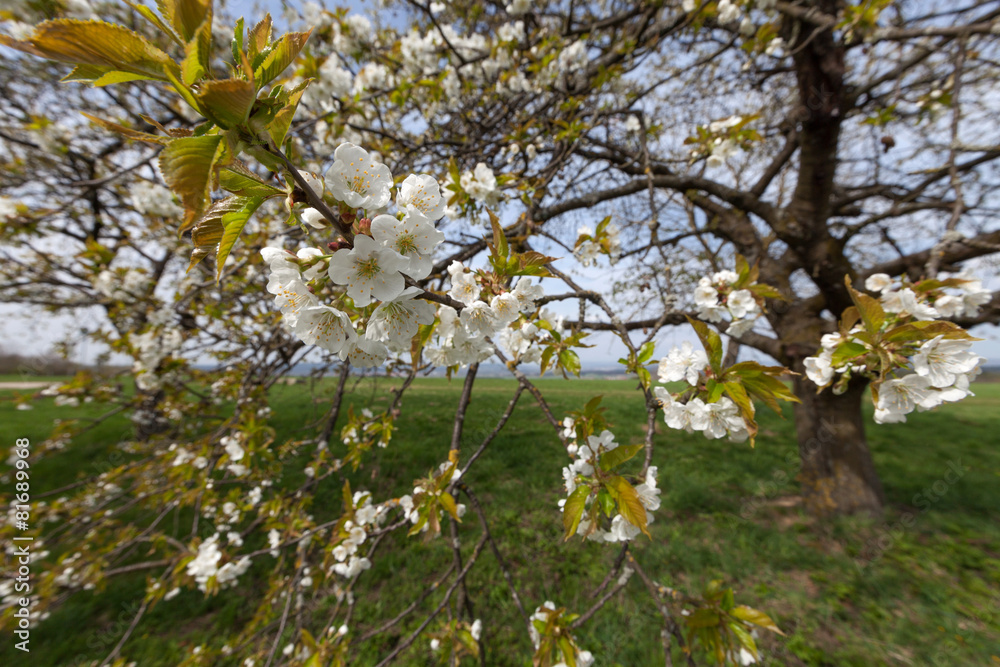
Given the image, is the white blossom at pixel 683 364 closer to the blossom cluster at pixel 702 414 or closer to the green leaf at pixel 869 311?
the blossom cluster at pixel 702 414

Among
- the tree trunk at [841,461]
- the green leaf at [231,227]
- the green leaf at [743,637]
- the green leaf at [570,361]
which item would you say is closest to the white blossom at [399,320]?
the green leaf at [231,227]

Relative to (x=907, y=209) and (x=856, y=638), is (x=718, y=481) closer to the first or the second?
(x=856, y=638)

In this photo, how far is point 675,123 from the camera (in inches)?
149

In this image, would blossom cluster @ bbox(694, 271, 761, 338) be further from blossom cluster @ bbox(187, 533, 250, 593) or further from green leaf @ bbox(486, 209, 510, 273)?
blossom cluster @ bbox(187, 533, 250, 593)

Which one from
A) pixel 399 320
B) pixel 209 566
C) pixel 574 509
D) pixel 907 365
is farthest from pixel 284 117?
pixel 209 566

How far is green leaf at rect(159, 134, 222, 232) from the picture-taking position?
419 millimetres

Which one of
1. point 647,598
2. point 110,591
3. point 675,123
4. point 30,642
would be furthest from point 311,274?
point 675,123

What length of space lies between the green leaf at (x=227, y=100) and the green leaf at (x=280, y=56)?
0.09 meters

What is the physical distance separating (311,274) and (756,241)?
385 cm

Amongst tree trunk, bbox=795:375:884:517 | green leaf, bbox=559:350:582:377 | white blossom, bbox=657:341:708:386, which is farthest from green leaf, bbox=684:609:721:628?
tree trunk, bbox=795:375:884:517

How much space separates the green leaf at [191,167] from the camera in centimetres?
42

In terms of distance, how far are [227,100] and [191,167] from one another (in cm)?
9

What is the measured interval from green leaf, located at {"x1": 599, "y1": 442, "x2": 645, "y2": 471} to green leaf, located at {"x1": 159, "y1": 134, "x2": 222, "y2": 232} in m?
0.93

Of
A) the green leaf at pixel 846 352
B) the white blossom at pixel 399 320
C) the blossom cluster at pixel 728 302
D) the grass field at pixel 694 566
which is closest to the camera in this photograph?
the white blossom at pixel 399 320
